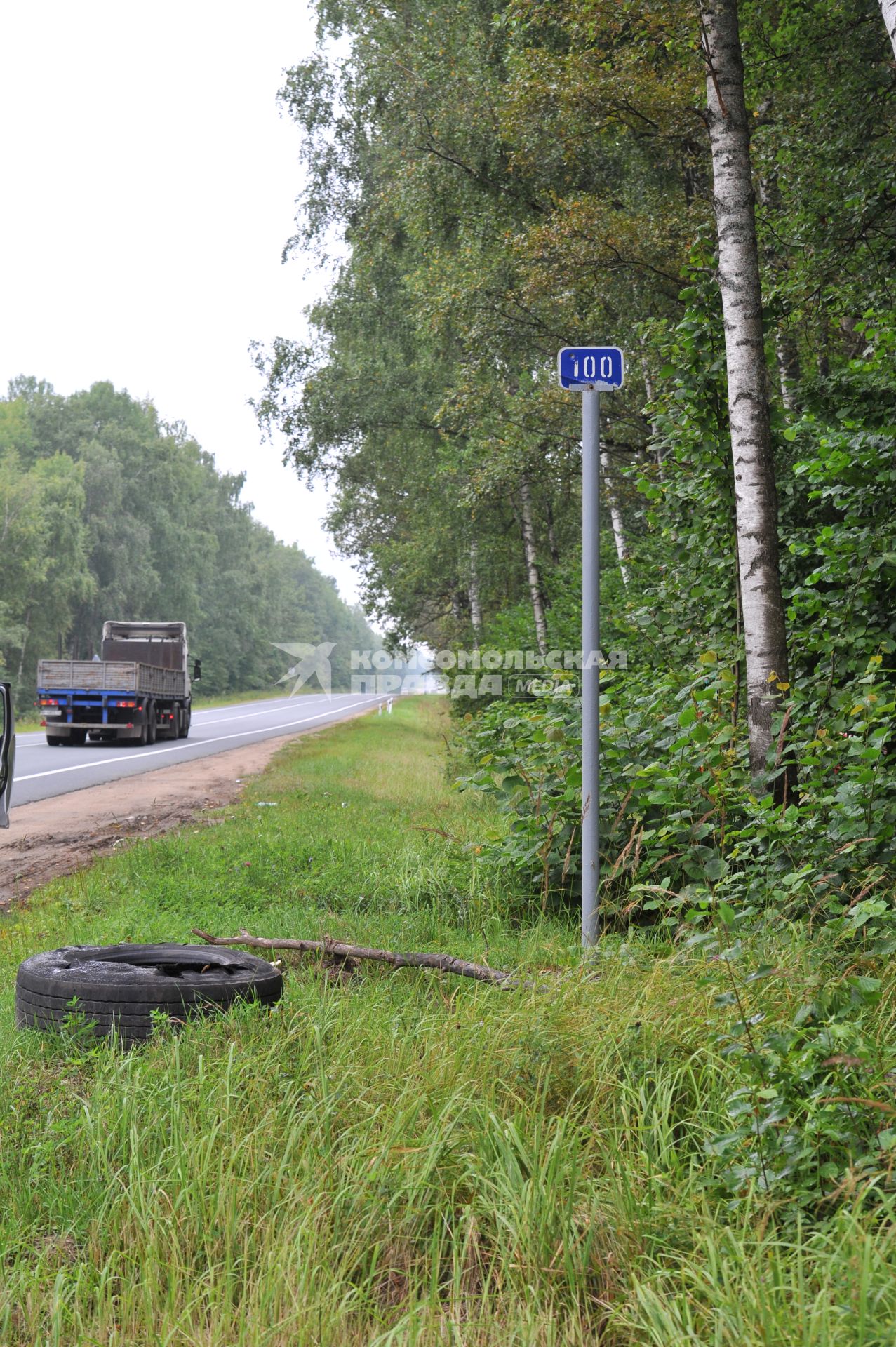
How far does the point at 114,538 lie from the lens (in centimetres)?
6012

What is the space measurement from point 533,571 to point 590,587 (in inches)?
585

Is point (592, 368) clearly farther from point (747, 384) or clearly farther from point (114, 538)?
point (114, 538)

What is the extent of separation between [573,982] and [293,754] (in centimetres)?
1768

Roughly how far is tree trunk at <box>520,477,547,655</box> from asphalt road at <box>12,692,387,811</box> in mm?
7272

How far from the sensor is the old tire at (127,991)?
4.02 meters

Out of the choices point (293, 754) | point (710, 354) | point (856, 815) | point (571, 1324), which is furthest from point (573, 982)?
point (293, 754)

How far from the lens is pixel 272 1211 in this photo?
276cm

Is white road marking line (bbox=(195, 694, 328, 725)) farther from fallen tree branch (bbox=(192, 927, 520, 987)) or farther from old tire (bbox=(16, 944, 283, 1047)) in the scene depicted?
old tire (bbox=(16, 944, 283, 1047))

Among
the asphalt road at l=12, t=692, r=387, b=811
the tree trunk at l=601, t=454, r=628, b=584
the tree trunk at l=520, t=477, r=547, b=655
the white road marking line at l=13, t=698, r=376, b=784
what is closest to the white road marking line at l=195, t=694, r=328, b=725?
the asphalt road at l=12, t=692, r=387, b=811

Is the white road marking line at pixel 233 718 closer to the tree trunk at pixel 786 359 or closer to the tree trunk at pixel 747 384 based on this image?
the tree trunk at pixel 786 359

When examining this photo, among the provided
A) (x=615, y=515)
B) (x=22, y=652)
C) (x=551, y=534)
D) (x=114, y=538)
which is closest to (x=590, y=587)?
(x=615, y=515)

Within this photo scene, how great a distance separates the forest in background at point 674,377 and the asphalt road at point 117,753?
261 inches

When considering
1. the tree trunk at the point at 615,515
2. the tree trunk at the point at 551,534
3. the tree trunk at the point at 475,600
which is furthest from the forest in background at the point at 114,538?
the tree trunk at the point at 615,515

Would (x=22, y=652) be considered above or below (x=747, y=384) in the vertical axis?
below
